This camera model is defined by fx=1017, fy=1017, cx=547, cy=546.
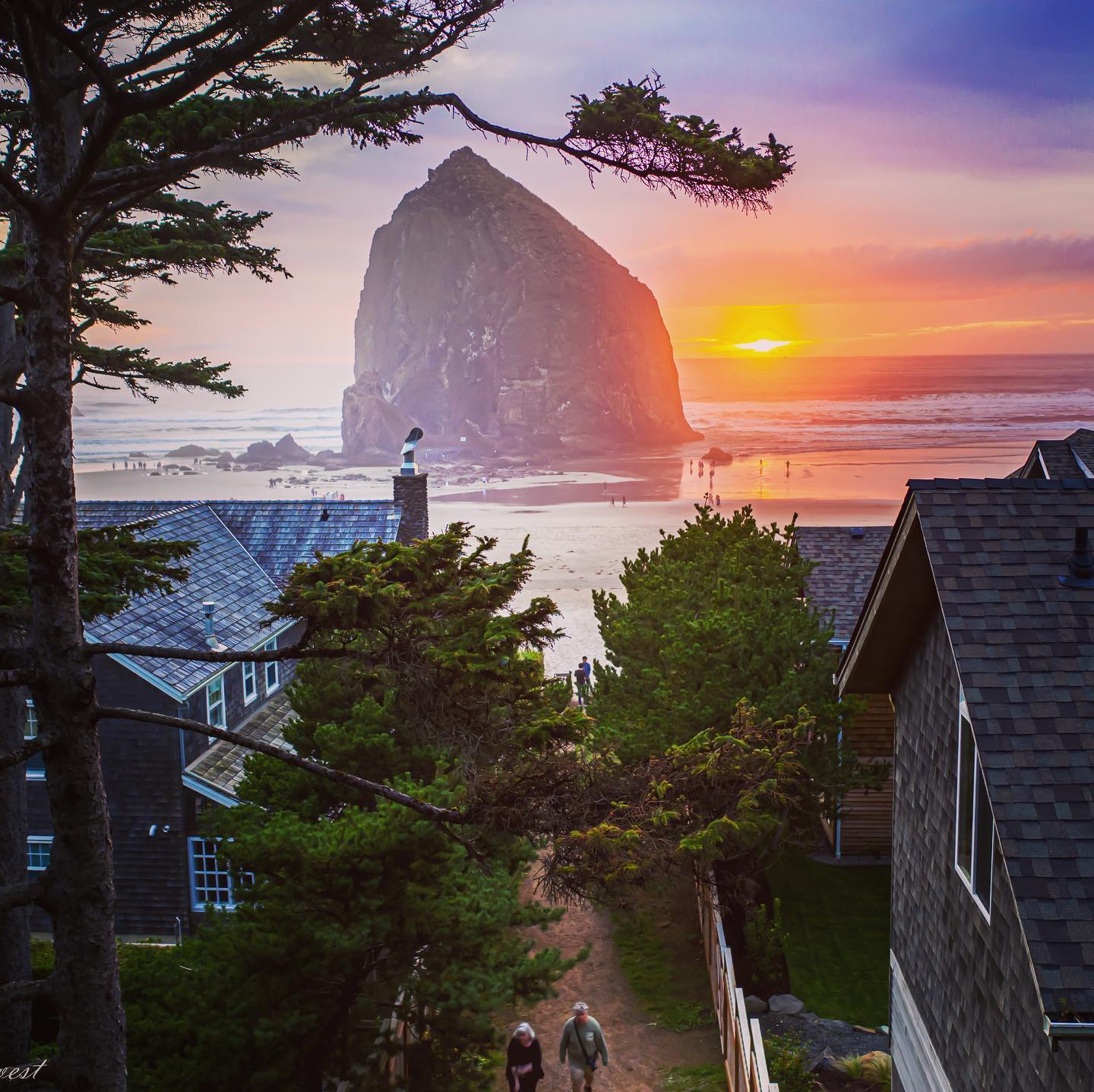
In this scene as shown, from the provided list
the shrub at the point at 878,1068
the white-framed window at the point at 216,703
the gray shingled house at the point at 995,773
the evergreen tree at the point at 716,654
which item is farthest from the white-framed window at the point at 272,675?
the gray shingled house at the point at 995,773

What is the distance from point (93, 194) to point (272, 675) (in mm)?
17048

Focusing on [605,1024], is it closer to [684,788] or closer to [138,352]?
[684,788]

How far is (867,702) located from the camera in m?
17.5

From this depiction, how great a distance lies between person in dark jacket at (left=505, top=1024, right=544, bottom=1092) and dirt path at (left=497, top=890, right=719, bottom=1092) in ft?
6.74

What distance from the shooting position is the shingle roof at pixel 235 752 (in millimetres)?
18531

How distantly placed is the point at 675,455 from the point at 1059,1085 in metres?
168

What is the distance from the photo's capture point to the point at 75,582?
25.4ft

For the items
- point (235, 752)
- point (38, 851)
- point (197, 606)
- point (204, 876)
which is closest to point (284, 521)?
point (197, 606)

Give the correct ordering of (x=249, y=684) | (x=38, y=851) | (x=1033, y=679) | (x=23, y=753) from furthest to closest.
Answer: (x=249, y=684), (x=38, y=851), (x=23, y=753), (x=1033, y=679)

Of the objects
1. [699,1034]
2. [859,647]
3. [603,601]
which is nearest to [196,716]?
[603,601]

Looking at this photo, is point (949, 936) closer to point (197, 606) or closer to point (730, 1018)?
point (730, 1018)

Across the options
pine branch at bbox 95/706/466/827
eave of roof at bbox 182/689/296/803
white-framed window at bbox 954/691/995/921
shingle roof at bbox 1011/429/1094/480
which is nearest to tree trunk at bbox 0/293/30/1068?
pine branch at bbox 95/706/466/827

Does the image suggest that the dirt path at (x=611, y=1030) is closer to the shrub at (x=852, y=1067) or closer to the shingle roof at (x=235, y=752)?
the shrub at (x=852, y=1067)

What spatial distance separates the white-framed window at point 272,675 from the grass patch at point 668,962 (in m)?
9.50
